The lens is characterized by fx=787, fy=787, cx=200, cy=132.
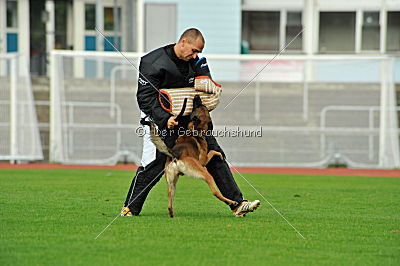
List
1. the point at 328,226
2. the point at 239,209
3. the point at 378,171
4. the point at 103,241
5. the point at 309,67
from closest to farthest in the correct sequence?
the point at 103,241, the point at 328,226, the point at 239,209, the point at 378,171, the point at 309,67

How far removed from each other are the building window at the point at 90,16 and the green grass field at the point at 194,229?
18099 millimetres

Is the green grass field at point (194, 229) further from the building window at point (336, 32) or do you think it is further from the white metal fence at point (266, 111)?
the building window at point (336, 32)

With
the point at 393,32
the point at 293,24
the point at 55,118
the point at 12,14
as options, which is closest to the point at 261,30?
the point at 293,24

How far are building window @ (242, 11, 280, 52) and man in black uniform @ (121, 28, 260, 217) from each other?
21853 mm

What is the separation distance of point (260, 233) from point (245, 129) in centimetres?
1340

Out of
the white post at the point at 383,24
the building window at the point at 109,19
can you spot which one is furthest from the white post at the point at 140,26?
the white post at the point at 383,24

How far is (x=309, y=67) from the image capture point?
21516 mm

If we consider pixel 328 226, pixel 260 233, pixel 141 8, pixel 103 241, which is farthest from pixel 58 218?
pixel 141 8

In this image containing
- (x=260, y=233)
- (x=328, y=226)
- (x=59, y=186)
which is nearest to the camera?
(x=260, y=233)

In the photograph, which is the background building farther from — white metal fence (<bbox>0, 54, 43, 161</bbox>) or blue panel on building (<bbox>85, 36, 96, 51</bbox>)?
white metal fence (<bbox>0, 54, 43, 161</bbox>)

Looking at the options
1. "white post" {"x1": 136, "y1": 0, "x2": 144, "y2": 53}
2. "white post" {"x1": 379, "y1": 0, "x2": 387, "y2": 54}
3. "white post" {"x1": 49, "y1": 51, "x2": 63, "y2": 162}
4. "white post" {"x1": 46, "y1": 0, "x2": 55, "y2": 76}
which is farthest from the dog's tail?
"white post" {"x1": 379, "y1": 0, "x2": 387, "y2": 54}

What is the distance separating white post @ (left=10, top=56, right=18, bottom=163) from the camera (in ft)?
66.7

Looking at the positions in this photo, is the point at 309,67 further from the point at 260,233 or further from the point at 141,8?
the point at 260,233

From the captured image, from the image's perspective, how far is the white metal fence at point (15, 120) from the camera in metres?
20.4
